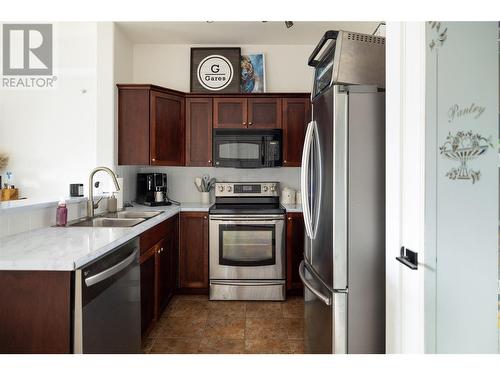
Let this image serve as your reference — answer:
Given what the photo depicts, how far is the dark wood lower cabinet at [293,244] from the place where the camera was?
311 cm

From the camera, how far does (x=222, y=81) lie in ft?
11.7

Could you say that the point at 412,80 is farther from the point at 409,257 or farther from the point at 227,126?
the point at 227,126

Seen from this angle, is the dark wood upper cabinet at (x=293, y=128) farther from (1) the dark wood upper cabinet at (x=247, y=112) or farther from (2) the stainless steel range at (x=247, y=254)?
(2) the stainless steel range at (x=247, y=254)

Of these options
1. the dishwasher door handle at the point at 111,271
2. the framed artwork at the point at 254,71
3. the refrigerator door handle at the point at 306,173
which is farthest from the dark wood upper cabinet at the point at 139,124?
the refrigerator door handle at the point at 306,173

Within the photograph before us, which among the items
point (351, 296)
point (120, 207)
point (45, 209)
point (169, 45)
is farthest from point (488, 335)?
point (169, 45)

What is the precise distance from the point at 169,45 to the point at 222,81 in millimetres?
772

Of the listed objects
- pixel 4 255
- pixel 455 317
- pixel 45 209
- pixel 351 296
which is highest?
pixel 45 209

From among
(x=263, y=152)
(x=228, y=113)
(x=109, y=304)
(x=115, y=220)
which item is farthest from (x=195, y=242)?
(x=109, y=304)

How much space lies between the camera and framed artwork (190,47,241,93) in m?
3.55

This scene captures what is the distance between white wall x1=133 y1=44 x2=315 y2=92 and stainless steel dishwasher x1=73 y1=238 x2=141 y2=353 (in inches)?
94.3

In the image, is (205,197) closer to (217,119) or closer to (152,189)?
(152,189)

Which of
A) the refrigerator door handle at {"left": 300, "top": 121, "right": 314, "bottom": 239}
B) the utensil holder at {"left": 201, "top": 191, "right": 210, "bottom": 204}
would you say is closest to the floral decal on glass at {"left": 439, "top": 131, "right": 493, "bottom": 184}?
the refrigerator door handle at {"left": 300, "top": 121, "right": 314, "bottom": 239}

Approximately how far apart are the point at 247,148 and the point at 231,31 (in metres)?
1.23

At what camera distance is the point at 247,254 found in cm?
308
